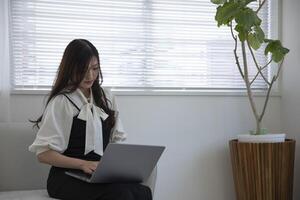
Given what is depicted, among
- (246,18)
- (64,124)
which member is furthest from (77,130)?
(246,18)

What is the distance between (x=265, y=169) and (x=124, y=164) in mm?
1021

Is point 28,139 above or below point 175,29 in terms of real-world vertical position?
below

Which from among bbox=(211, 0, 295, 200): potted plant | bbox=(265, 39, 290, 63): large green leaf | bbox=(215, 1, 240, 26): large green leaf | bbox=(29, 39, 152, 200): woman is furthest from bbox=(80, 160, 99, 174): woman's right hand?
bbox=(265, 39, 290, 63): large green leaf

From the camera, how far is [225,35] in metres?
2.76

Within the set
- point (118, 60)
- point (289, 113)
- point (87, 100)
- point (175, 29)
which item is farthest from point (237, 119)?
point (87, 100)

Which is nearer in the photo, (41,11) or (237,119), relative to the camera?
(41,11)

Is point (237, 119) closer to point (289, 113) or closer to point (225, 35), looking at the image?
point (289, 113)

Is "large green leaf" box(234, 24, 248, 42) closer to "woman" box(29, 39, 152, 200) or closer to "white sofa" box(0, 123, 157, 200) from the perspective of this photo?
"woman" box(29, 39, 152, 200)

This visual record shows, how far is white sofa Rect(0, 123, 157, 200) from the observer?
2104 millimetres

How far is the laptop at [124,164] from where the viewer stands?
1.59 m

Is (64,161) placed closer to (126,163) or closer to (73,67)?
(126,163)

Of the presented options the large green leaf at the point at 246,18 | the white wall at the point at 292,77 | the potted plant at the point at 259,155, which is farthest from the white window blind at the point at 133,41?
the large green leaf at the point at 246,18

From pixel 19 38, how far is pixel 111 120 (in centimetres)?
85

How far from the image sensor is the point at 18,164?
6.97 feet
